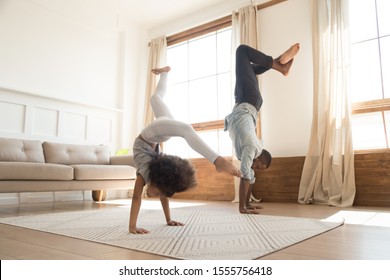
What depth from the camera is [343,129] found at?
3357 mm

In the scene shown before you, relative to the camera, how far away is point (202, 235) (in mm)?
1530

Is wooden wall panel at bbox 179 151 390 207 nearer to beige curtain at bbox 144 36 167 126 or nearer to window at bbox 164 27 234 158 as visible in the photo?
window at bbox 164 27 234 158

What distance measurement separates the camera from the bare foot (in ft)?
7.75

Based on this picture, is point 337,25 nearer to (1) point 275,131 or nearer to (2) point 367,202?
(1) point 275,131

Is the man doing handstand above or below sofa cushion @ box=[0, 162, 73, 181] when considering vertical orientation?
above

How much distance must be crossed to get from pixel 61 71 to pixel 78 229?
3.42 metres

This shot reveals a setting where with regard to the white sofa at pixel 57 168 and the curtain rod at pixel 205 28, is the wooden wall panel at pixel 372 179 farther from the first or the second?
the white sofa at pixel 57 168

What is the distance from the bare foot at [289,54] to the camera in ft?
7.75

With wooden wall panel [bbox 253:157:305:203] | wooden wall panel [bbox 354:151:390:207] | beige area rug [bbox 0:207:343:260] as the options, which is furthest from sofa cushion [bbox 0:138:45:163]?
wooden wall panel [bbox 354:151:390:207]

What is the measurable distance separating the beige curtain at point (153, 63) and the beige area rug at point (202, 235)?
3.38 m

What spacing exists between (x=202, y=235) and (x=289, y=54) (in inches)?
63.4

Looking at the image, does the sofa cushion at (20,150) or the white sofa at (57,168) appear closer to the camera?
the white sofa at (57,168)

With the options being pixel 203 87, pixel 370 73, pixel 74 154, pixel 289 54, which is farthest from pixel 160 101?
pixel 203 87

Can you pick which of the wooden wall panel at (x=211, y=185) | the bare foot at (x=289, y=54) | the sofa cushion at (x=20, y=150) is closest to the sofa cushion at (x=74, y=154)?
the sofa cushion at (x=20, y=150)
